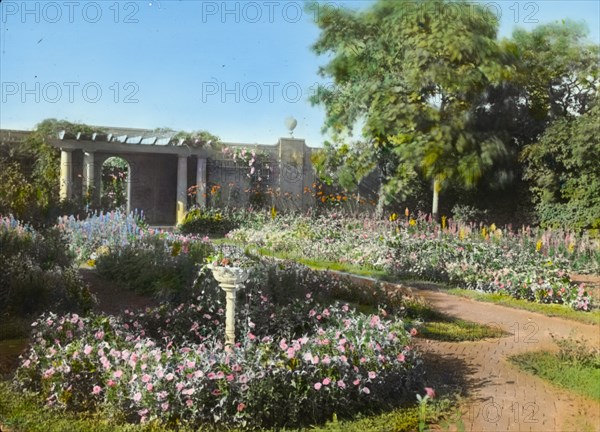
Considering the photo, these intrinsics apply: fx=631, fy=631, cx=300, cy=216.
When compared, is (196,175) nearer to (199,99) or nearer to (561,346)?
(199,99)

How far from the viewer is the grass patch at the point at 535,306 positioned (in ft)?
20.2

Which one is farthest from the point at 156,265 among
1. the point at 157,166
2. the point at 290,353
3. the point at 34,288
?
the point at 157,166

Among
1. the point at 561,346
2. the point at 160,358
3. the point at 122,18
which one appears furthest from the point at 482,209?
the point at 160,358

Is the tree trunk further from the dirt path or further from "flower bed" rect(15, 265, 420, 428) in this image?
"flower bed" rect(15, 265, 420, 428)

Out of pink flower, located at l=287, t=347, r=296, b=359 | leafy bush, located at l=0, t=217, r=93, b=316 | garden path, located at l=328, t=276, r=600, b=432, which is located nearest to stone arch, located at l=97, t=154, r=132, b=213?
leafy bush, located at l=0, t=217, r=93, b=316

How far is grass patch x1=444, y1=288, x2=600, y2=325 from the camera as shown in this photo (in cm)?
617

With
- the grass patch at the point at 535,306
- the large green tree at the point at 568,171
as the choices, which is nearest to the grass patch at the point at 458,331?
the grass patch at the point at 535,306

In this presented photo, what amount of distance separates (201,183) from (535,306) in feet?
30.7

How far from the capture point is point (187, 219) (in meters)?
13.5

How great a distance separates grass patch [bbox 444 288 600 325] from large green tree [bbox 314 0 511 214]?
480 centimetres

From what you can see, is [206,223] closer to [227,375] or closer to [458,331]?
[458,331]

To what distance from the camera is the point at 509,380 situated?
13.3 ft

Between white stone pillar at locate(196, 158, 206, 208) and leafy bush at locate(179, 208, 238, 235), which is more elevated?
white stone pillar at locate(196, 158, 206, 208)

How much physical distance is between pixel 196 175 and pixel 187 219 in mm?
1954
